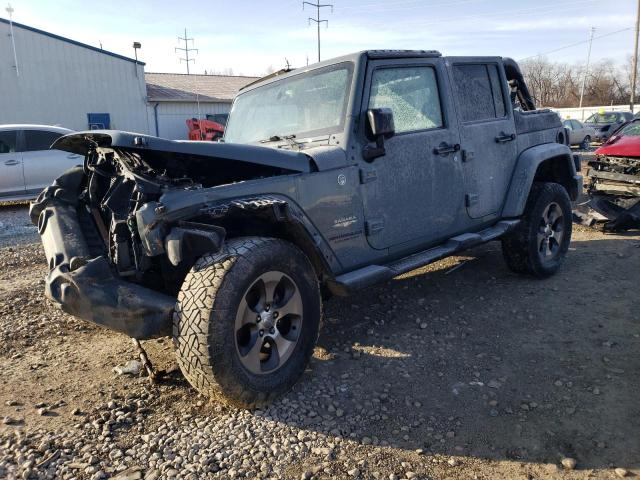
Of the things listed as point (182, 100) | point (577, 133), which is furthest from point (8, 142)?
point (577, 133)

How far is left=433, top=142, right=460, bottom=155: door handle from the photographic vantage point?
4176mm

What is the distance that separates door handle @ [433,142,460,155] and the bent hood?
1.30 m

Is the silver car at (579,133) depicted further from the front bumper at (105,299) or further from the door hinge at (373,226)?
the front bumper at (105,299)

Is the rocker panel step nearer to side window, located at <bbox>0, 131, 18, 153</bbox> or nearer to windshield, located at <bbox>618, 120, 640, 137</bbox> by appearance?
windshield, located at <bbox>618, 120, 640, 137</bbox>

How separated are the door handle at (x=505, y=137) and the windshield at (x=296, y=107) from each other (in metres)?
1.87

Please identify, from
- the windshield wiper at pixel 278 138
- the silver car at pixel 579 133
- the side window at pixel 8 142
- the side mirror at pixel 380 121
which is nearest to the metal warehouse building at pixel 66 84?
the side window at pixel 8 142

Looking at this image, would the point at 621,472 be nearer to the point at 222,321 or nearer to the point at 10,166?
the point at 222,321

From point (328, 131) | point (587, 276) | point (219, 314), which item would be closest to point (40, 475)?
point (219, 314)

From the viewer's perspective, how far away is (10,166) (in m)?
9.77

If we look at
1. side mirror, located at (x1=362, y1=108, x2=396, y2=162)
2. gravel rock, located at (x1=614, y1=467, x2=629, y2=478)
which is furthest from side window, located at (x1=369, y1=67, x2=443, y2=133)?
gravel rock, located at (x1=614, y1=467, x2=629, y2=478)

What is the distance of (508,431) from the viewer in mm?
2838

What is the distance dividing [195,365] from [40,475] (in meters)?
0.87

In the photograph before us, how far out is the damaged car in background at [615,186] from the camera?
7.41 metres

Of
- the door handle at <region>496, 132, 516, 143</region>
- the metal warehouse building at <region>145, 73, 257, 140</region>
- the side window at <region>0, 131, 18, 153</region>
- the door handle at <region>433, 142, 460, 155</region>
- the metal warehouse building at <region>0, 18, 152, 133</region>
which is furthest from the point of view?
the metal warehouse building at <region>145, 73, 257, 140</region>
